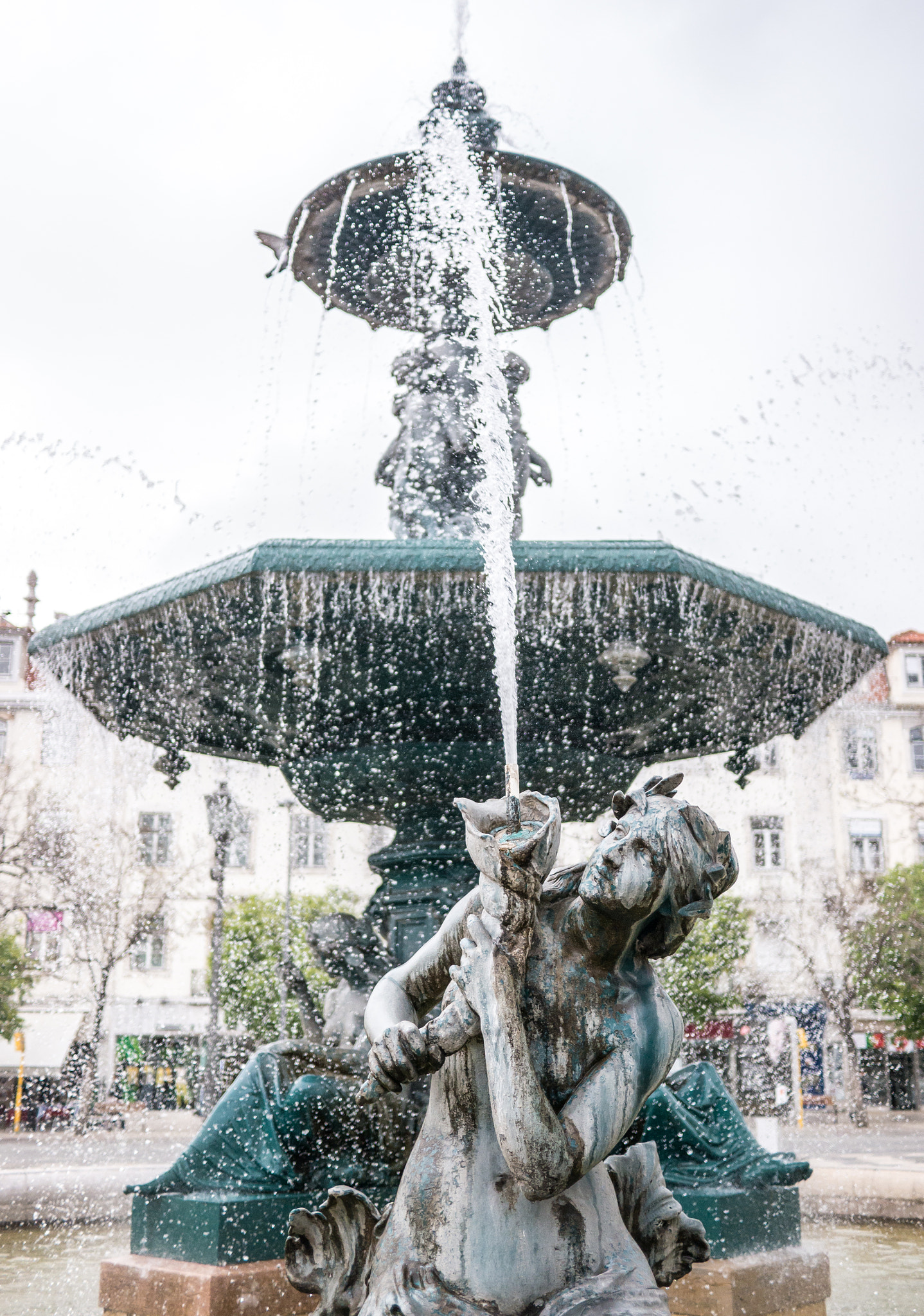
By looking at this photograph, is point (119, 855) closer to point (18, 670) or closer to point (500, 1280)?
point (18, 670)

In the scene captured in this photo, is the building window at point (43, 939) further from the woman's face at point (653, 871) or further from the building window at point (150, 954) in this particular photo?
the woman's face at point (653, 871)

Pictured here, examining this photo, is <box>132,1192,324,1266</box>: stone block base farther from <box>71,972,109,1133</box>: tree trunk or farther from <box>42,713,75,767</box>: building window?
<box>71,972,109,1133</box>: tree trunk

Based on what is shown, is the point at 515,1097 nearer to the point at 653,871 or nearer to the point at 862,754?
the point at 653,871

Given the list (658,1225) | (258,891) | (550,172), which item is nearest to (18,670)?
(258,891)

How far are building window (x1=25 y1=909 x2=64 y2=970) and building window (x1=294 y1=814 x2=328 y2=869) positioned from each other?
6.14 metres

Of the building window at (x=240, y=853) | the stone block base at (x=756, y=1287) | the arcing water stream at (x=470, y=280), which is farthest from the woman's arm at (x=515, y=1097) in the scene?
the building window at (x=240, y=853)

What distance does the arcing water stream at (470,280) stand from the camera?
247 inches

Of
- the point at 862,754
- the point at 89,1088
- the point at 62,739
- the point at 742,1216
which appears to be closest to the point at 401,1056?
the point at 742,1216

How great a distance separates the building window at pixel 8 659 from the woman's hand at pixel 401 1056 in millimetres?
36363

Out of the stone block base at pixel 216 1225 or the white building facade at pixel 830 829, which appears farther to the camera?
the white building facade at pixel 830 829

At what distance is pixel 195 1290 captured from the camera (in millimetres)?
4008

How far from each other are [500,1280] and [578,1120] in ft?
1.03

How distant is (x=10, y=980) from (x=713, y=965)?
1497 cm

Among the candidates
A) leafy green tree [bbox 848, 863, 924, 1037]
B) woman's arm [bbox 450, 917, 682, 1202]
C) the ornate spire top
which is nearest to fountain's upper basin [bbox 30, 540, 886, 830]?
woman's arm [bbox 450, 917, 682, 1202]
